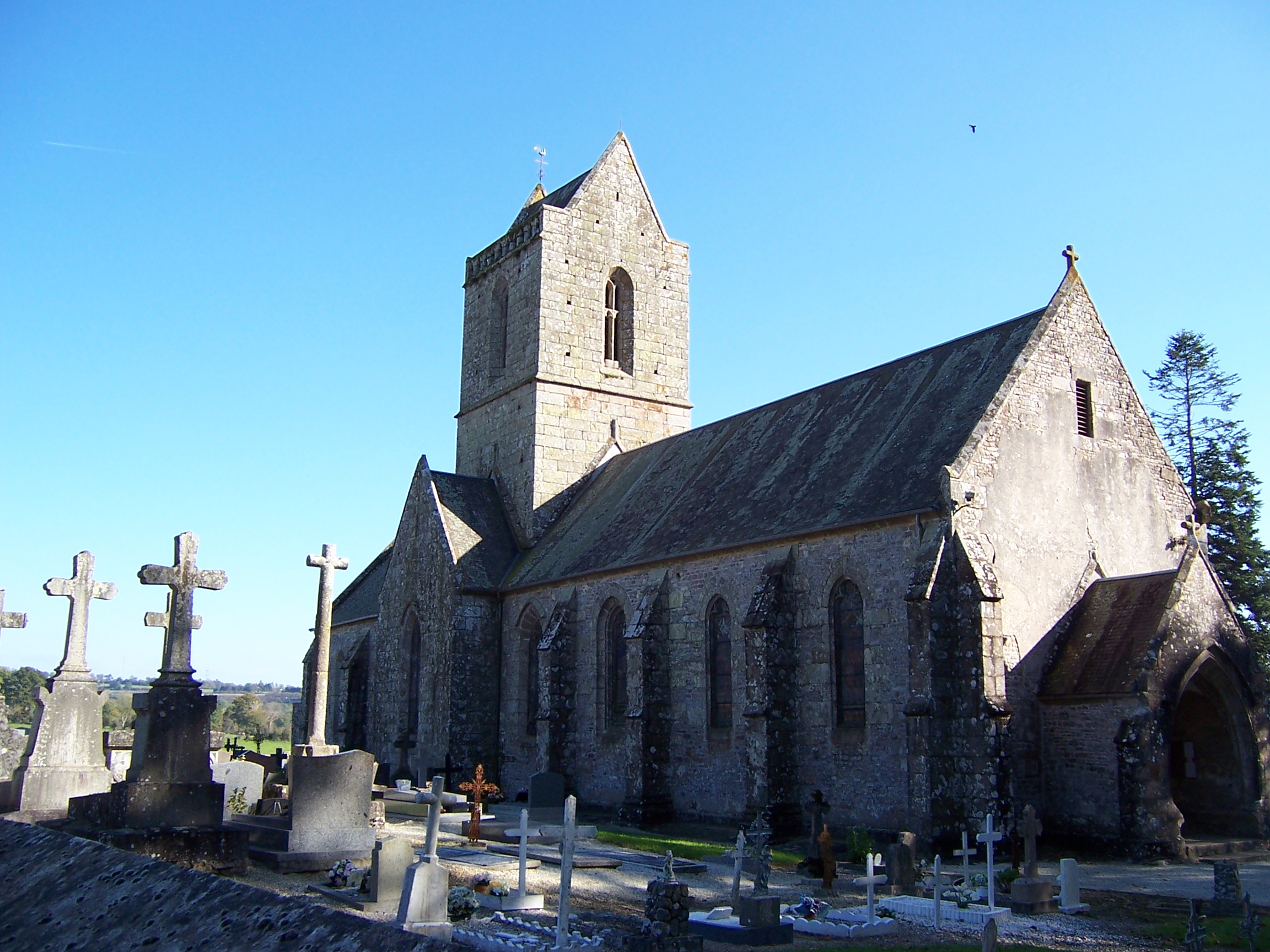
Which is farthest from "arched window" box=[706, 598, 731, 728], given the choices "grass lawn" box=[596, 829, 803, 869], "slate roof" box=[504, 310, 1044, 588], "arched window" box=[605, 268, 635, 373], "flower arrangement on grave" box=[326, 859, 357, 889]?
"arched window" box=[605, 268, 635, 373]

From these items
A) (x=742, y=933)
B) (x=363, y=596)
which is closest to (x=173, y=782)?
(x=742, y=933)

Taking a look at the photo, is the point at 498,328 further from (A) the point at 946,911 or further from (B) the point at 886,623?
(A) the point at 946,911

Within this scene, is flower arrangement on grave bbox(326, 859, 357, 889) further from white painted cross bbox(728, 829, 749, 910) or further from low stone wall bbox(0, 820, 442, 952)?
low stone wall bbox(0, 820, 442, 952)

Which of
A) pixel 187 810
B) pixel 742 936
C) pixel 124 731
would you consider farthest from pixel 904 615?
pixel 124 731

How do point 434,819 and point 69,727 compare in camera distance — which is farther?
point 69,727

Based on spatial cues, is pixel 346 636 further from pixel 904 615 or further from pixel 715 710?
pixel 904 615

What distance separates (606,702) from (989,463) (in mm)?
11542

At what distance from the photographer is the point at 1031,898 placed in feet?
43.1

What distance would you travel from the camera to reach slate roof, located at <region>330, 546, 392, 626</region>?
130 feet

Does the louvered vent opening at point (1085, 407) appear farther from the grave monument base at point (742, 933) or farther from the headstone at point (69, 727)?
the headstone at point (69, 727)

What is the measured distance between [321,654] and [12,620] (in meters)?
5.95

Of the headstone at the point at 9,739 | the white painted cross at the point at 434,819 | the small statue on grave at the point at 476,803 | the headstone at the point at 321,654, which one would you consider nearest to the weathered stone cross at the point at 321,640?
the headstone at the point at 321,654

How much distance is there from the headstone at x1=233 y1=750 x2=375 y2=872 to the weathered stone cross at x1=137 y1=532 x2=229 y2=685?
2.09 m

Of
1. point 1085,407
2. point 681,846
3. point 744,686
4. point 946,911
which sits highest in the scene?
point 1085,407
